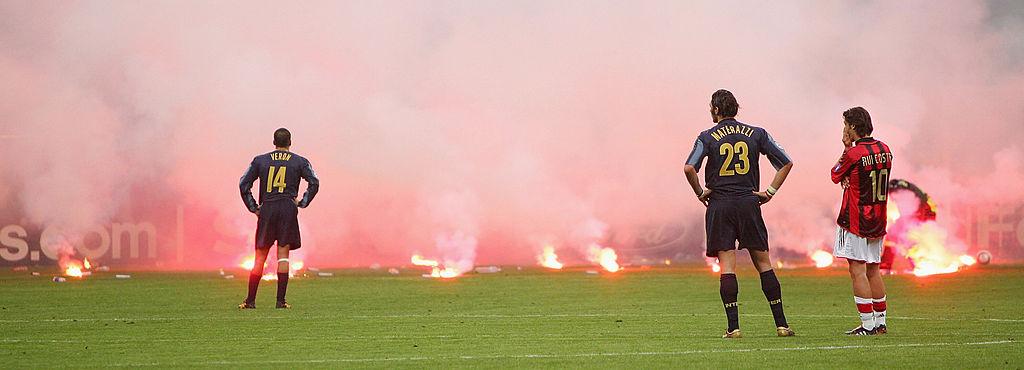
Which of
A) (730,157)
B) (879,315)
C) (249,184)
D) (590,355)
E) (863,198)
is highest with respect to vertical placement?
(249,184)

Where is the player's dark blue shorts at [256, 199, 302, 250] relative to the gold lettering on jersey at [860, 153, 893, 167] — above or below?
below

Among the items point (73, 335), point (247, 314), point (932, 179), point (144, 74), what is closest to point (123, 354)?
point (73, 335)

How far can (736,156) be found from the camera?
33.8 ft

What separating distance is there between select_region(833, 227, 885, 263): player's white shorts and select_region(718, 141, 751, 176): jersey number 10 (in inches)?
45.2

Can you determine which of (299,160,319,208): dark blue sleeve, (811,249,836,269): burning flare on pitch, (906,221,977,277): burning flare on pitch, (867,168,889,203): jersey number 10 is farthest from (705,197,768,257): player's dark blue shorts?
(811,249,836,269): burning flare on pitch

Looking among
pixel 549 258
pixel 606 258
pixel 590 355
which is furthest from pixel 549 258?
pixel 590 355

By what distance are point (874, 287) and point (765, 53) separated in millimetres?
25554

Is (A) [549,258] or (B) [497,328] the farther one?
(A) [549,258]

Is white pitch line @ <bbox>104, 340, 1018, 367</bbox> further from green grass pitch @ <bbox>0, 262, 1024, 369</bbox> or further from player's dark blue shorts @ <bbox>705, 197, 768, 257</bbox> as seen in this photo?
player's dark blue shorts @ <bbox>705, 197, 768, 257</bbox>

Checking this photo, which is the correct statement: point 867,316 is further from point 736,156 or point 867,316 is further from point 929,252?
point 929,252

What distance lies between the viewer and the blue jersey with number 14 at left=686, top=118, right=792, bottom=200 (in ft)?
33.8

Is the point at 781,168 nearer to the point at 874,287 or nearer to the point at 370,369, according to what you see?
the point at 874,287

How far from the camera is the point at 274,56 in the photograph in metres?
33.1

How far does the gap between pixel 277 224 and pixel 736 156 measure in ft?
21.5
